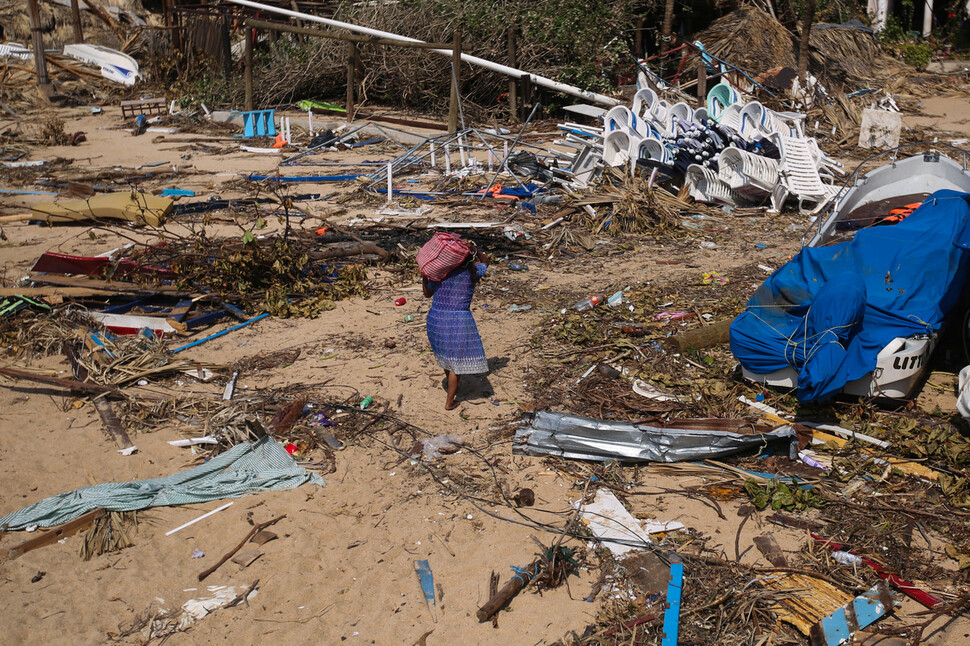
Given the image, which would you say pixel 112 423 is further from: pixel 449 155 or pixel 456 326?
pixel 449 155

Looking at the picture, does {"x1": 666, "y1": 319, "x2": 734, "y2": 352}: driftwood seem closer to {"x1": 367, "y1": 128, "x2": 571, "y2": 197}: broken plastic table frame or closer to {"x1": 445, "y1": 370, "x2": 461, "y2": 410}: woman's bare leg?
{"x1": 445, "y1": 370, "x2": 461, "y2": 410}: woman's bare leg

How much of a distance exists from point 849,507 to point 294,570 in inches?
114

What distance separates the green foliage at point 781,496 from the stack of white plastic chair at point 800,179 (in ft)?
20.4

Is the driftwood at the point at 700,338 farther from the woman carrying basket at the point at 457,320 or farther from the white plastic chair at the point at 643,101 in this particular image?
the white plastic chair at the point at 643,101

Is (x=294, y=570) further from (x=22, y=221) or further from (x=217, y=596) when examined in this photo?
(x=22, y=221)

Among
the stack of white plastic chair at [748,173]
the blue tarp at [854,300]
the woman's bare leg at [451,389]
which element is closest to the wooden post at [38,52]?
the stack of white plastic chair at [748,173]

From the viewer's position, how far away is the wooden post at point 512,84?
14984 mm

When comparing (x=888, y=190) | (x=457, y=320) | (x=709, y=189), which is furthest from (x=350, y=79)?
(x=457, y=320)

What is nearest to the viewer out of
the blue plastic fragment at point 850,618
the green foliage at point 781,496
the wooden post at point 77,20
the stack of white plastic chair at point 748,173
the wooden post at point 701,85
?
the blue plastic fragment at point 850,618

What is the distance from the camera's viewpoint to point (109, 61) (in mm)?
20875

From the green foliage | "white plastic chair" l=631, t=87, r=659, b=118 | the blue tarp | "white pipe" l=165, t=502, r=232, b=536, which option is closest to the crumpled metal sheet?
the green foliage

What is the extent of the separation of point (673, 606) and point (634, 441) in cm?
131

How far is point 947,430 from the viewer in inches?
180

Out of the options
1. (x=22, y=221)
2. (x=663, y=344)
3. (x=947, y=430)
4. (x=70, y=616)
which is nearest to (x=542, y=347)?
(x=663, y=344)
